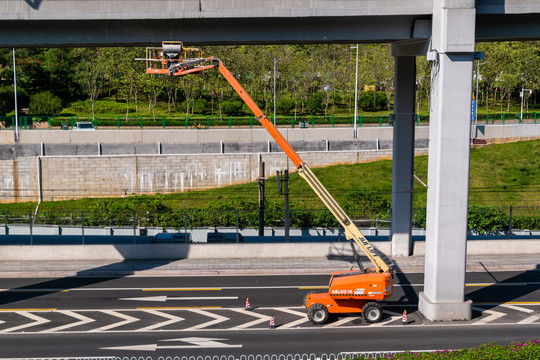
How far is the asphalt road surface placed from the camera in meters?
17.9

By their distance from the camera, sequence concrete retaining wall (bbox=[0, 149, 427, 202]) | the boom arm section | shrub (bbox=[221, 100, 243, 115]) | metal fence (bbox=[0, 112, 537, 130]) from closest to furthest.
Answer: the boom arm section
concrete retaining wall (bbox=[0, 149, 427, 202])
metal fence (bbox=[0, 112, 537, 130])
shrub (bbox=[221, 100, 243, 115])

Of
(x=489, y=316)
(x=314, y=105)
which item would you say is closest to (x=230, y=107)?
(x=314, y=105)

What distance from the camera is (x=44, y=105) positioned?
6838 cm

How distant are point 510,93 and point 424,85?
1202 centimetres

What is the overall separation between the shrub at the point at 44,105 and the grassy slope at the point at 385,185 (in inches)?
816

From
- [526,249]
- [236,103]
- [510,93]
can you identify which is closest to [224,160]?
[236,103]

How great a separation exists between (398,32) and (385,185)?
31312mm

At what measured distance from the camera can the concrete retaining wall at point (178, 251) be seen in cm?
2745

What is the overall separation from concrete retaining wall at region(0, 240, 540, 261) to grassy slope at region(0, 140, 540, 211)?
17919mm

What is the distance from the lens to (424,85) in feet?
251

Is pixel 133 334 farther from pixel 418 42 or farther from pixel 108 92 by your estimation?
pixel 108 92

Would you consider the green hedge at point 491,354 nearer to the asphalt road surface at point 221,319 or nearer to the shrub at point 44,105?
the asphalt road surface at point 221,319

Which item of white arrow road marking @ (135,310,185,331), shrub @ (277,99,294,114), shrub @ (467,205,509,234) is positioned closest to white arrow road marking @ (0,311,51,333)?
white arrow road marking @ (135,310,185,331)

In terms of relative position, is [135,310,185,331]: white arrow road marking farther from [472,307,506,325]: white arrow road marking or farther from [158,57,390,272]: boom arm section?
[472,307,506,325]: white arrow road marking
